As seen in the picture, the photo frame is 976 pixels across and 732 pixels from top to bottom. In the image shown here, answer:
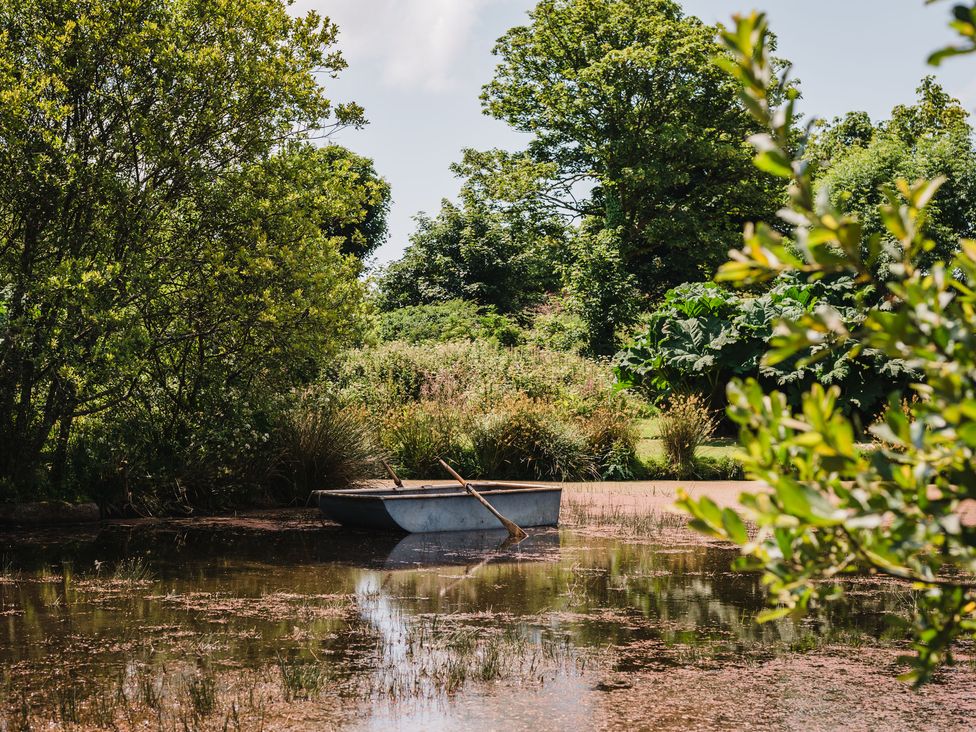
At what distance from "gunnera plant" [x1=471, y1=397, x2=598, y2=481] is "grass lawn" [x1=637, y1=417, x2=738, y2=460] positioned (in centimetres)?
119

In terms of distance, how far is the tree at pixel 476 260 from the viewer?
109 feet

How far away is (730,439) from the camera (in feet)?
62.3

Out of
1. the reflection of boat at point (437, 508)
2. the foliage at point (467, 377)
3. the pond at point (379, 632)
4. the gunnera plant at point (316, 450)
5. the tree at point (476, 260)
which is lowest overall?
the pond at point (379, 632)

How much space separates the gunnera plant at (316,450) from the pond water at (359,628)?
322cm

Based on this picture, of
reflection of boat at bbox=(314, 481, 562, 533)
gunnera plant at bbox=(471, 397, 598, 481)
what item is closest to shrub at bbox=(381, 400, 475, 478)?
gunnera plant at bbox=(471, 397, 598, 481)

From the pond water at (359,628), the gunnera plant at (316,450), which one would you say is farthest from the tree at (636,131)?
the pond water at (359,628)

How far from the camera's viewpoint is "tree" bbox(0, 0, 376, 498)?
1163 centimetres

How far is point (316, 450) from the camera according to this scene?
14.2 meters

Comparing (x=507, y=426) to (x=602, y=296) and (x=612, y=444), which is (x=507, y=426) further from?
(x=602, y=296)

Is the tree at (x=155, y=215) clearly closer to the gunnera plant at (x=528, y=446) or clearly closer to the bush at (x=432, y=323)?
the gunnera plant at (x=528, y=446)

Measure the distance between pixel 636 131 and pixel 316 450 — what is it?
Answer: 68.2 feet

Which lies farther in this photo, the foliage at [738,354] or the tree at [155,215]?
the foliage at [738,354]

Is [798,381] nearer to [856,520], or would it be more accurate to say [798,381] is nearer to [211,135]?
[211,135]

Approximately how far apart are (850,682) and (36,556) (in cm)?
720
